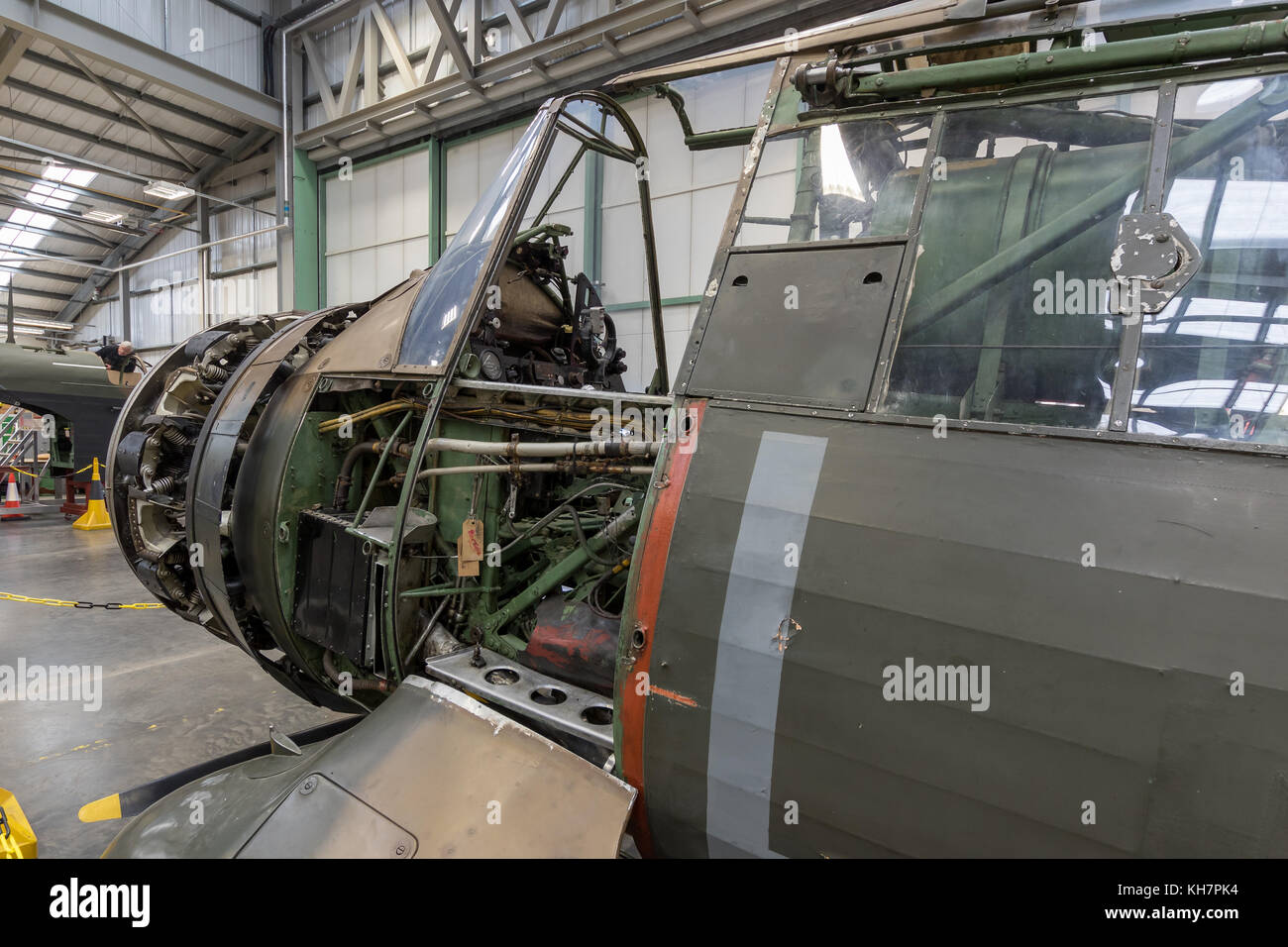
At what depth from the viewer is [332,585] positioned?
285cm

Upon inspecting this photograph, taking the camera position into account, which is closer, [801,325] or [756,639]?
[756,639]

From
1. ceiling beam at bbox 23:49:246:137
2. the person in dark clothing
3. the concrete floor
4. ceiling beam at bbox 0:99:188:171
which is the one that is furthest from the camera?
ceiling beam at bbox 0:99:188:171

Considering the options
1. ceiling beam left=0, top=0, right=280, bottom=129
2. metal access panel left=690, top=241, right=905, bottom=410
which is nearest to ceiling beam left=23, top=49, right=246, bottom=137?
ceiling beam left=0, top=0, right=280, bottom=129

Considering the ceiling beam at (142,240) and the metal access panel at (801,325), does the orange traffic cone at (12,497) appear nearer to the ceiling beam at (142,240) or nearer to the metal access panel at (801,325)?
the ceiling beam at (142,240)

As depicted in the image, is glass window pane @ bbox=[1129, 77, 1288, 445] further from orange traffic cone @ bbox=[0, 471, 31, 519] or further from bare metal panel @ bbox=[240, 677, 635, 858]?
orange traffic cone @ bbox=[0, 471, 31, 519]

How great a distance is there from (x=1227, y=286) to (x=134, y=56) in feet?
50.3

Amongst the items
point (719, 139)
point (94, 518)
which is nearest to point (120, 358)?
point (94, 518)

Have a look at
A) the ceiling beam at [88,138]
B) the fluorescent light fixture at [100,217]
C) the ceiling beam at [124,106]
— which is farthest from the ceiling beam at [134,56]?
the fluorescent light fixture at [100,217]

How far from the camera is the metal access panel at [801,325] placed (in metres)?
1.56

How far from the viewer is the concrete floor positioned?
11.4 feet

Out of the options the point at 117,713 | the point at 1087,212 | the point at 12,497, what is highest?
the point at 1087,212

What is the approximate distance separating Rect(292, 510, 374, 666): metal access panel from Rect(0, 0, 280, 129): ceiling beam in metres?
12.2

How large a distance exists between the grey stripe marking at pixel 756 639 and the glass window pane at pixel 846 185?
60 centimetres

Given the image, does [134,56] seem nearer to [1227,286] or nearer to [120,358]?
[120,358]
